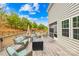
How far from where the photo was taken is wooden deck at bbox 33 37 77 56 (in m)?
4.03

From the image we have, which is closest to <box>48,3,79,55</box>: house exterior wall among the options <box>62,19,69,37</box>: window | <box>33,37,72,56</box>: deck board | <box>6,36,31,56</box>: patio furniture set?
<box>62,19,69,37</box>: window

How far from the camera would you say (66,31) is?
172 inches

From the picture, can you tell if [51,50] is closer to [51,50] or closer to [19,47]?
[51,50]

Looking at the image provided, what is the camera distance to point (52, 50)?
4223mm

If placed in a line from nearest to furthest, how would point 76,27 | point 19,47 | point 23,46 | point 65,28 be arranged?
point 76,27, point 19,47, point 23,46, point 65,28

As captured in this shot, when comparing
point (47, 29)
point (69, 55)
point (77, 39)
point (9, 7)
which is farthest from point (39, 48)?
point (9, 7)

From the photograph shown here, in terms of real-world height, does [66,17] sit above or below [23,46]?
above

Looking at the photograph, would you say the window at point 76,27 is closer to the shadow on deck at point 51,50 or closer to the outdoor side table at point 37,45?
the shadow on deck at point 51,50

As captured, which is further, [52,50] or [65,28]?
[65,28]

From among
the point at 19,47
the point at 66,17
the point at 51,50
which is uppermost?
the point at 66,17

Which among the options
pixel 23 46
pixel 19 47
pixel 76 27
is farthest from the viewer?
pixel 23 46

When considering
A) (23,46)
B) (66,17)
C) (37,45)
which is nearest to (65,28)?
(66,17)

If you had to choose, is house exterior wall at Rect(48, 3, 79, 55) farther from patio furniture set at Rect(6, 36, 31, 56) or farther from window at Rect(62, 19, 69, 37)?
patio furniture set at Rect(6, 36, 31, 56)

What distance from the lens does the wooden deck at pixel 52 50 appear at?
13.2 feet
